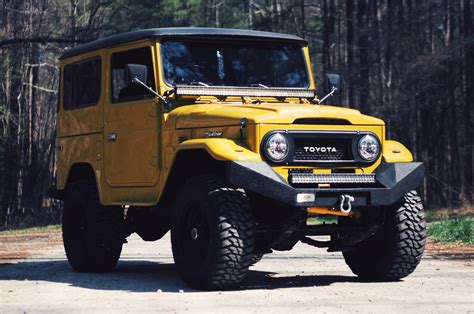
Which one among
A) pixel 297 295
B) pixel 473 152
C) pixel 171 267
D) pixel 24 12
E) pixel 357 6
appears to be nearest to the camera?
pixel 297 295

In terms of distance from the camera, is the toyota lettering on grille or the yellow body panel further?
the toyota lettering on grille

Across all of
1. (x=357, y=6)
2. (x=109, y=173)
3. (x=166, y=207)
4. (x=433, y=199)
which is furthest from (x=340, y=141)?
(x=357, y=6)

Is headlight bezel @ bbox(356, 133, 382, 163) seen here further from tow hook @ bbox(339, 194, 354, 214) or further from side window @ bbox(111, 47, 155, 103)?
side window @ bbox(111, 47, 155, 103)

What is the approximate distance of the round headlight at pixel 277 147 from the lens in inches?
386

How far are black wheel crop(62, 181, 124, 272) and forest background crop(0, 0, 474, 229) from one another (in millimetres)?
18670

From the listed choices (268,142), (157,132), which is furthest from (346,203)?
(157,132)

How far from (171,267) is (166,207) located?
2.13 metres

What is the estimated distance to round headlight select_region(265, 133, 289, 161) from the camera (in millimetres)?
9812

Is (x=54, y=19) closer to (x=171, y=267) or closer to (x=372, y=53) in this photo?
(x=372, y=53)

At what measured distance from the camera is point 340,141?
10.3 meters

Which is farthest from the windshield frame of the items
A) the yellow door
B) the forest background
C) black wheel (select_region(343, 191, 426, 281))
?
the forest background

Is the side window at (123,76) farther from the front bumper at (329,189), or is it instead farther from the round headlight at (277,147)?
the front bumper at (329,189)

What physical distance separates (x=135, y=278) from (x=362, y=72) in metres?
27.8

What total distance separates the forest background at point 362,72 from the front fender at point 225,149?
21.4m
